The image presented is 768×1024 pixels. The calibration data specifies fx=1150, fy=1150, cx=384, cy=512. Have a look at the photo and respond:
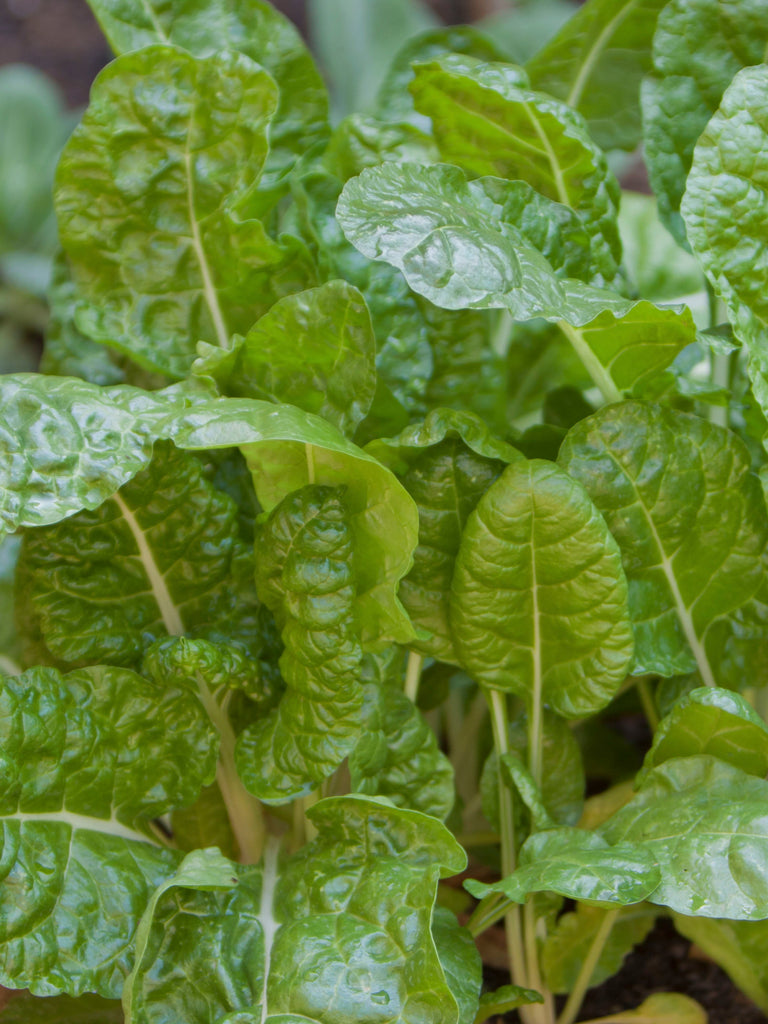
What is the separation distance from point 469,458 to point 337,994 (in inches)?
14.4

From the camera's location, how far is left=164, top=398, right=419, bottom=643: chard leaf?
0.69m

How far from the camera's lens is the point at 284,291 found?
0.95 metres

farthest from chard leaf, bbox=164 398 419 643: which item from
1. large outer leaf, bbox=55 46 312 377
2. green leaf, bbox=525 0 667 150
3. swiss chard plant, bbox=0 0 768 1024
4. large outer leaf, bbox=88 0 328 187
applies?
green leaf, bbox=525 0 667 150

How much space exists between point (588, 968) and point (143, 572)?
0.46m

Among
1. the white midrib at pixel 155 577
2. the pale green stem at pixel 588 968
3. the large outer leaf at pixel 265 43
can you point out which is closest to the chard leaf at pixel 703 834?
the pale green stem at pixel 588 968

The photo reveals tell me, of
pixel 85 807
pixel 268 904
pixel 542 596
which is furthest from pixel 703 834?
pixel 85 807

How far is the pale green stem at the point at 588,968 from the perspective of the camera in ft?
2.87

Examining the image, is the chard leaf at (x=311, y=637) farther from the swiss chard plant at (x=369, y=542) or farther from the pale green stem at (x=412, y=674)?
the pale green stem at (x=412, y=674)

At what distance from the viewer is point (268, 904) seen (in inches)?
32.3

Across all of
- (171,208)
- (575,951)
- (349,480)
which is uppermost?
(171,208)

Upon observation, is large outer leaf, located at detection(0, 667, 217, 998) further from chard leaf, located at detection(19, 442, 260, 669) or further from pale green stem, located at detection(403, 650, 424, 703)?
pale green stem, located at detection(403, 650, 424, 703)

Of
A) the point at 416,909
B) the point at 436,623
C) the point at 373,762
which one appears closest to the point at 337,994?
the point at 416,909

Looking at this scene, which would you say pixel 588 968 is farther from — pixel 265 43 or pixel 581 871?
pixel 265 43

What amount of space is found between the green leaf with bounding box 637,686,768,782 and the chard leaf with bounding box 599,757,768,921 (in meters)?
0.01
